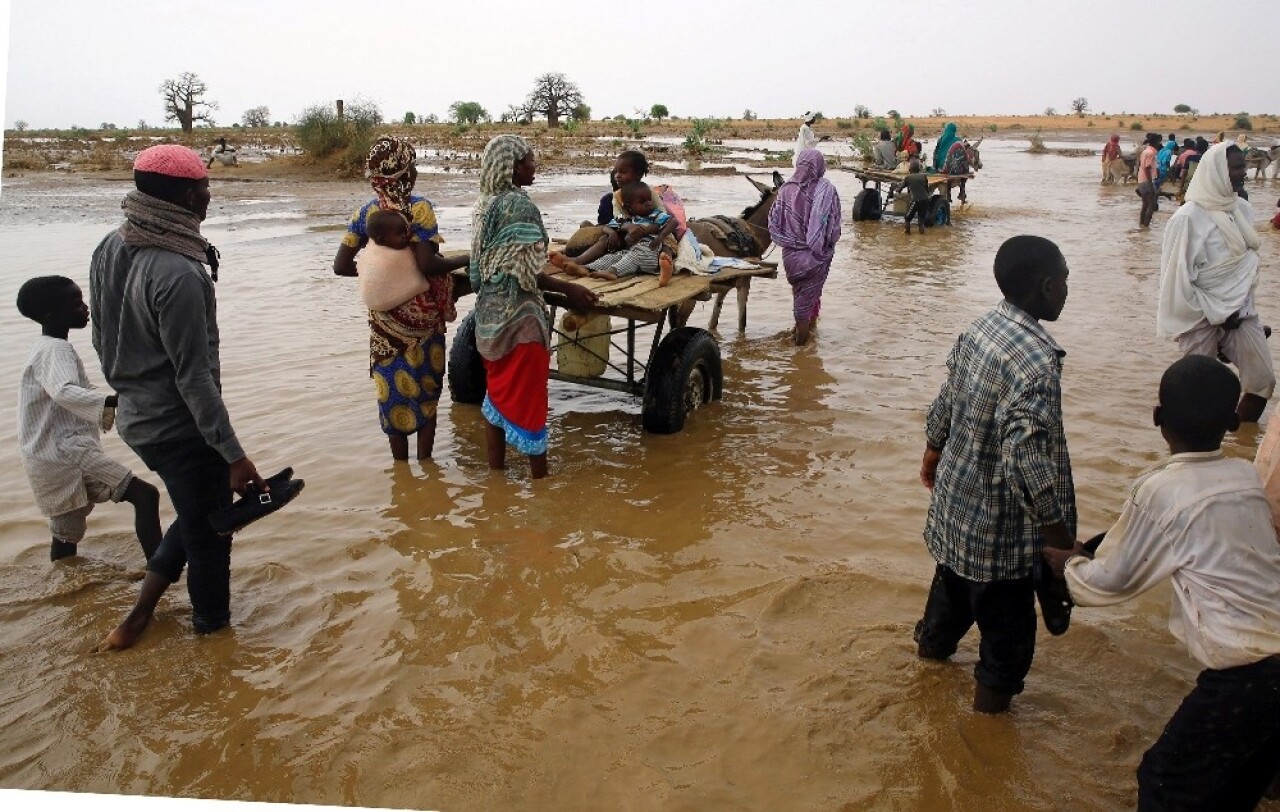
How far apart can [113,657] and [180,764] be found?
810mm

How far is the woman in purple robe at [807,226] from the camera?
772 cm

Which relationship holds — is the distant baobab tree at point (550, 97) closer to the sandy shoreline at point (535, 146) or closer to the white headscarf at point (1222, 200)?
the sandy shoreline at point (535, 146)

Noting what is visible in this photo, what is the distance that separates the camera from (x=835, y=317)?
30.4 ft

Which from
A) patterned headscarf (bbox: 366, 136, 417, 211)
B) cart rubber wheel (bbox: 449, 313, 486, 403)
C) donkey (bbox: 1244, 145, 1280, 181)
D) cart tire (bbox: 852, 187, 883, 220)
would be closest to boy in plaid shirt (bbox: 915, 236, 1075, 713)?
patterned headscarf (bbox: 366, 136, 417, 211)

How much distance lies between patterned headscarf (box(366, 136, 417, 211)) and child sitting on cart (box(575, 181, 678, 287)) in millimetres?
1411

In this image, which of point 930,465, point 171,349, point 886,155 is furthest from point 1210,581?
point 886,155

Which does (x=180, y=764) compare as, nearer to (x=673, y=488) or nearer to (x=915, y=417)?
(x=673, y=488)

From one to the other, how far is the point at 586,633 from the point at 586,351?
286 centimetres

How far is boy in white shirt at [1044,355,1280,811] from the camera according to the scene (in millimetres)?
2268

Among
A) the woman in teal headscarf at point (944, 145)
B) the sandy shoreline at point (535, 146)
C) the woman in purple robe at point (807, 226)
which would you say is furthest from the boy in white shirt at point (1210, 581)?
the sandy shoreline at point (535, 146)

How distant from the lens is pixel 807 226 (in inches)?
308

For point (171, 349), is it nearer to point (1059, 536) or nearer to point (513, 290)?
point (513, 290)

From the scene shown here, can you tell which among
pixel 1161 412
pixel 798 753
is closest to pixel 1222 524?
pixel 1161 412

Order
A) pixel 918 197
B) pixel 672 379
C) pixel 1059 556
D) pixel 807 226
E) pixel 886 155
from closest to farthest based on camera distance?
1. pixel 1059 556
2. pixel 672 379
3. pixel 807 226
4. pixel 918 197
5. pixel 886 155
